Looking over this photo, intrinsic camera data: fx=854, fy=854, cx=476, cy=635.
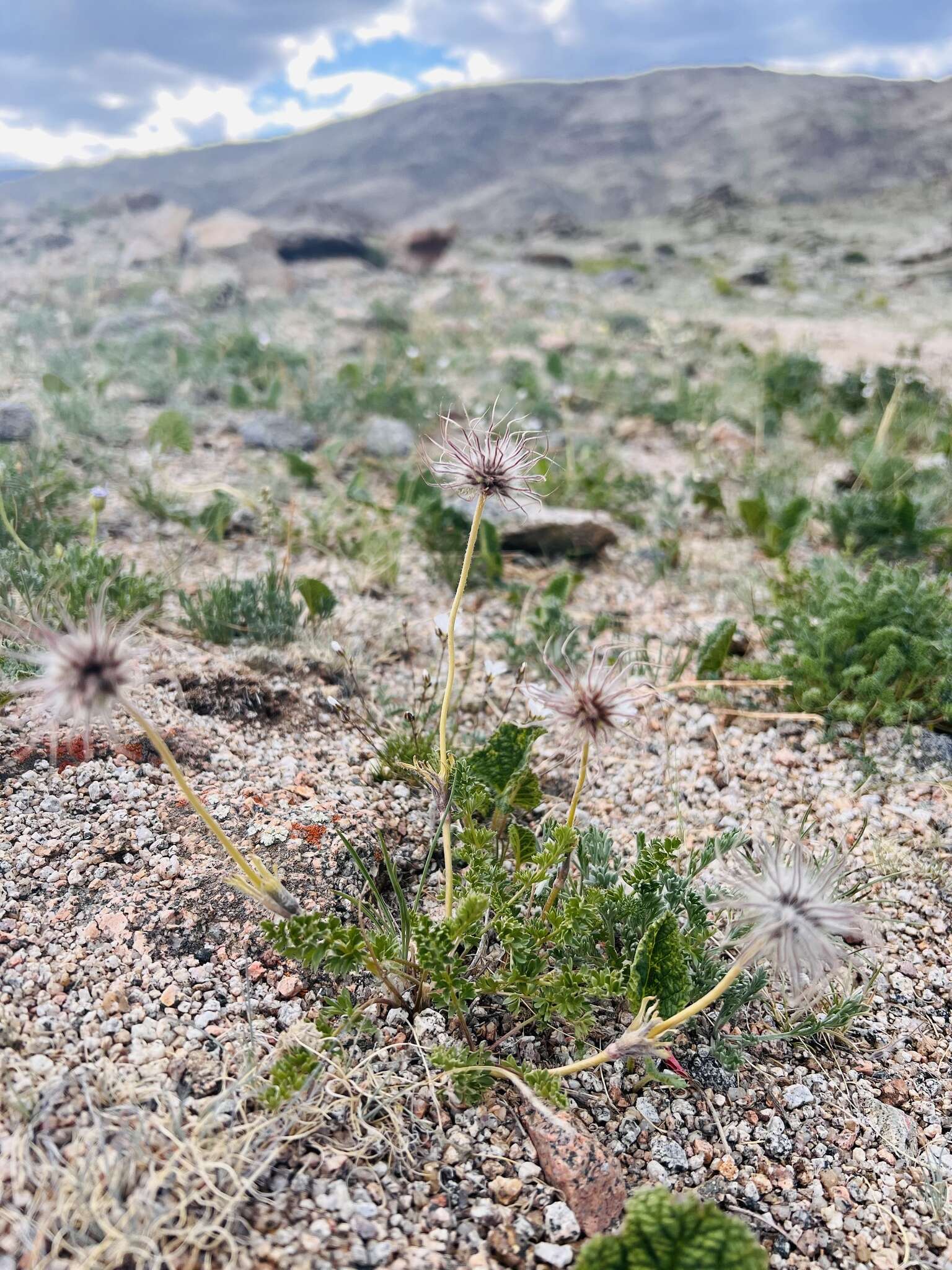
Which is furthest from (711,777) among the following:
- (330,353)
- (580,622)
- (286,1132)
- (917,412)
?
(330,353)

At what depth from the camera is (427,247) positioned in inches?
819

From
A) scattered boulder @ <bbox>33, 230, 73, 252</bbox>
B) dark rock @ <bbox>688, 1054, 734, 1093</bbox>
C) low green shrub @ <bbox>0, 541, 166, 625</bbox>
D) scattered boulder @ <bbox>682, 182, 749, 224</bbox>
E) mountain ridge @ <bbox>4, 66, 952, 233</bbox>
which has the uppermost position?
mountain ridge @ <bbox>4, 66, 952, 233</bbox>

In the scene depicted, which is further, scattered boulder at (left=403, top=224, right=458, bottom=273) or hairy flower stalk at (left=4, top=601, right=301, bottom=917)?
scattered boulder at (left=403, top=224, right=458, bottom=273)

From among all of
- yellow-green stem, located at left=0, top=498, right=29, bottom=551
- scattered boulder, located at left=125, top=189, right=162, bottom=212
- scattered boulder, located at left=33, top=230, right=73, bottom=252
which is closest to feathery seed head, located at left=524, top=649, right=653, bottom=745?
yellow-green stem, located at left=0, top=498, right=29, bottom=551

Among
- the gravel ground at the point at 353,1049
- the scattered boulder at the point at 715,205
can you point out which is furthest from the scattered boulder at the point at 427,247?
the gravel ground at the point at 353,1049

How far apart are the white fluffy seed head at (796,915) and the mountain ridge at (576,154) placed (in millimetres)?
41881

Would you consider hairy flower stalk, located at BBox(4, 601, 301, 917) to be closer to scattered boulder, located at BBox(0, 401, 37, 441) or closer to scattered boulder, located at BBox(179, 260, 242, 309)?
scattered boulder, located at BBox(0, 401, 37, 441)

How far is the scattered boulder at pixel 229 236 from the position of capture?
1667cm

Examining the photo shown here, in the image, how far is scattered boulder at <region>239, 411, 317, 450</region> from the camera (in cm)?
558

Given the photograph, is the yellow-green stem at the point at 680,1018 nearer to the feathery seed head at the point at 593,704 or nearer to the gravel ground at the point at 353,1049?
the gravel ground at the point at 353,1049

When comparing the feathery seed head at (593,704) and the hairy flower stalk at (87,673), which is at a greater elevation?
the hairy flower stalk at (87,673)

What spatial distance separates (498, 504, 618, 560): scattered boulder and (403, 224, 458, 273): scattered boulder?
1797cm

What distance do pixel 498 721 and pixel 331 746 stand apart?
612 mm

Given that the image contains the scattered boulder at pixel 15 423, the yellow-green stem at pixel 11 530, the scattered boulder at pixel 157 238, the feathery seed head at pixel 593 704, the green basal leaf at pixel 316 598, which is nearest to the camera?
the feathery seed head at pixel 593 704
